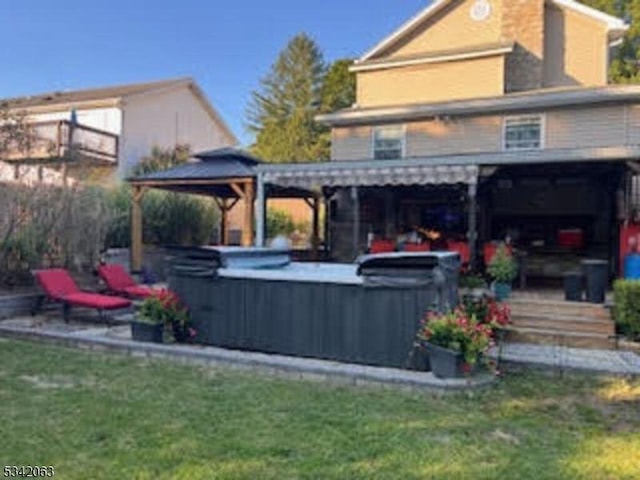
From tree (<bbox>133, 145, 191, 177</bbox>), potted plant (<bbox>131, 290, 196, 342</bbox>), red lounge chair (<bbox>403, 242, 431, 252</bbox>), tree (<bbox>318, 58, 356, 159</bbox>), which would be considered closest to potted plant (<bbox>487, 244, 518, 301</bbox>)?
red lounge chair (<bbox>403, 242, 431, 252</bbox>)

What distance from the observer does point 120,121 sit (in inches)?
1017

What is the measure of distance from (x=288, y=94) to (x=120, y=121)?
72.1 ft

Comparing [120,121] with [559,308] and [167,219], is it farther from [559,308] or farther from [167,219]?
[559,308]

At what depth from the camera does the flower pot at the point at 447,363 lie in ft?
21.4

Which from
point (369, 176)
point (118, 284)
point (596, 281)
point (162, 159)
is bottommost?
point (118, 284)

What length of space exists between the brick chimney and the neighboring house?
0.03m

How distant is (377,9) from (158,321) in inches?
1111

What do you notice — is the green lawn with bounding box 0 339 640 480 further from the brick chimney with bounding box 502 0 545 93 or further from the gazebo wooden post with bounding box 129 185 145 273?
the brick chimney with bounding box 502 0 545 93

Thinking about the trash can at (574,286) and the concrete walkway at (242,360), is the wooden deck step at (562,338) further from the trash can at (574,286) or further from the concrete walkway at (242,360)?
the concrete walkway at (242,360)

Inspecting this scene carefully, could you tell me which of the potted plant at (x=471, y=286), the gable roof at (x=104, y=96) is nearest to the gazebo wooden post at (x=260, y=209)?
the potted plant at (x=471, y=286)

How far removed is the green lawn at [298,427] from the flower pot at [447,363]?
0.45m

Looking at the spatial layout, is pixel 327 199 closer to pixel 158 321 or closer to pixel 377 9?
pixel 158 321

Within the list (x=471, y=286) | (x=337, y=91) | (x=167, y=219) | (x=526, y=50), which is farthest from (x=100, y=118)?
(x=471, y=286)

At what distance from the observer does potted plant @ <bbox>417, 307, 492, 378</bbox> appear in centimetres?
652
